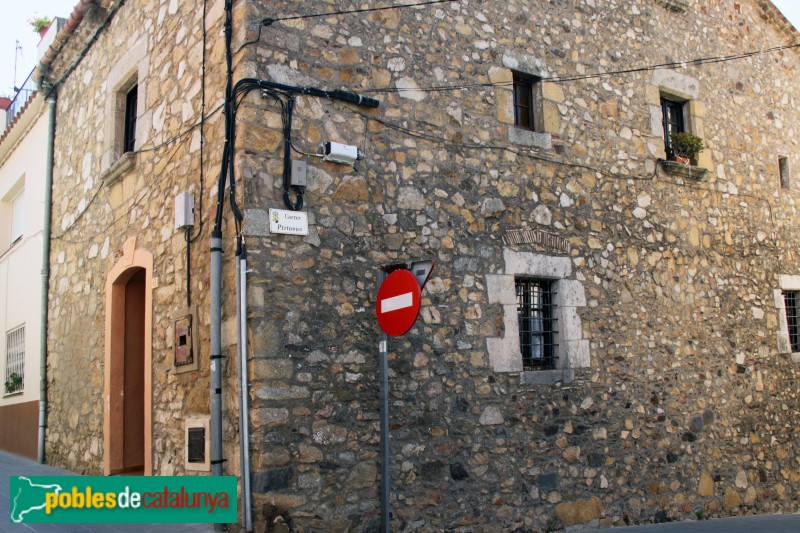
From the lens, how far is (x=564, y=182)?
7.95 m

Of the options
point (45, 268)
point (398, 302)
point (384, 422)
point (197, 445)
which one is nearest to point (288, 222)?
point (398, 302)

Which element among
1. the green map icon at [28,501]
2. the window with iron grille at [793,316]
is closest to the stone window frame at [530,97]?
the window with iron grille at [793,316]

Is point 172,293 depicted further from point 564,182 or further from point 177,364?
point 564,182

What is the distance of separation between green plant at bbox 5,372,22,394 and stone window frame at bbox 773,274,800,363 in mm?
10980

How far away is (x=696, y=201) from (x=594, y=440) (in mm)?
3497

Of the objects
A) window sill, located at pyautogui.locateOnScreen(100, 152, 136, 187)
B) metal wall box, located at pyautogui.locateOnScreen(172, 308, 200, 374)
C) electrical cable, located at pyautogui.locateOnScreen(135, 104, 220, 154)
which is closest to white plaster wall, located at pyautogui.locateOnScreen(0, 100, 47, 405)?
window sill, located at pyautogui.locateOnScreen(100, 152, 136, 187)

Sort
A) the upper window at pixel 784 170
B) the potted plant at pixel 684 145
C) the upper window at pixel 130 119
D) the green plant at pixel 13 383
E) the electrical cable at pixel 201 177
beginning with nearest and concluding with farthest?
1. the electrical cable at pixel 201 177
2. the upper window at pixel 130 119
3. the potted plant at pixel 684 145
4. the upper window at pixel 784 170
5. the green plant at pixel 13 383

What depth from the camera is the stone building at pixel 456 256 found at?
6.03 meters

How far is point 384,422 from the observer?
5.69 metres

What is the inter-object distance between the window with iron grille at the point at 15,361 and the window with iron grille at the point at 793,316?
1114 cm

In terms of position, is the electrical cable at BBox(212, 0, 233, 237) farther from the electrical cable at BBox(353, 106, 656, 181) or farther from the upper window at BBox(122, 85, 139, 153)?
the upper window at BBox(122, 85, 139, 153)

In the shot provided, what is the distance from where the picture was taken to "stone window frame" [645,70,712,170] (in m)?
8.96

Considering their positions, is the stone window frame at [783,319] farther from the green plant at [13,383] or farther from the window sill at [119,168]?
the green plant at [13,383]

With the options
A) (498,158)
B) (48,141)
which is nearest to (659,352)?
(498,158)
